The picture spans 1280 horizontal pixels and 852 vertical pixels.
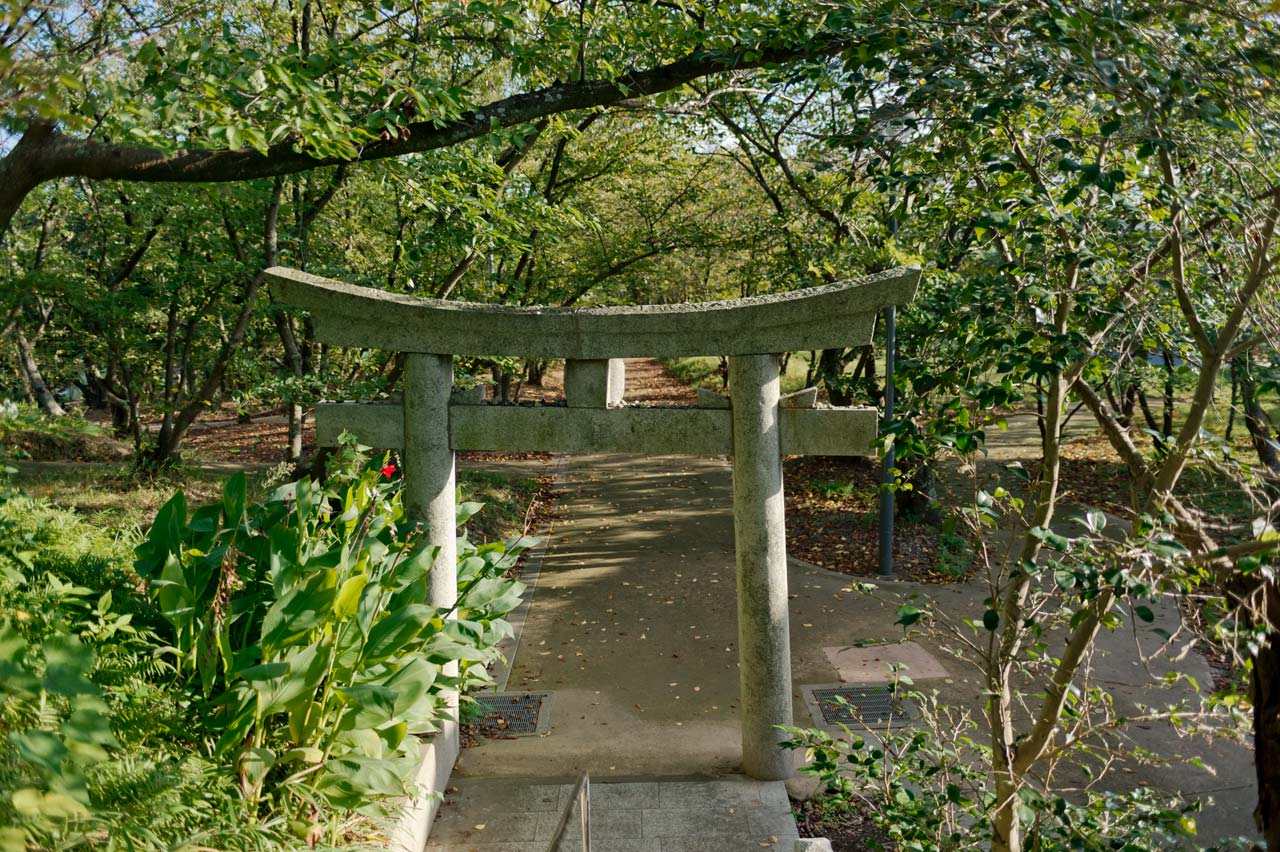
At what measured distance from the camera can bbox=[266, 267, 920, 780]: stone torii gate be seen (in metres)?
4.82

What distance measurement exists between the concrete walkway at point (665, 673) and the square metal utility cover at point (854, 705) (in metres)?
0.13

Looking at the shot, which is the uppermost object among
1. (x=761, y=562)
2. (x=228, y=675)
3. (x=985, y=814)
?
(x=761, y=562)

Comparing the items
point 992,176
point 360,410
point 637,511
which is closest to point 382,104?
point 360,410

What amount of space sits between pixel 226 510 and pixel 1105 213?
4.26 meters

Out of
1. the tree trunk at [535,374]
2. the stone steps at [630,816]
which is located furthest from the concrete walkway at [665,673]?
the tree trunk at [535,374]

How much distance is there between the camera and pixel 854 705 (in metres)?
6.21

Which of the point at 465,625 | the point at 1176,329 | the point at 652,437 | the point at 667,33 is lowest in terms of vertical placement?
the point at 465,625

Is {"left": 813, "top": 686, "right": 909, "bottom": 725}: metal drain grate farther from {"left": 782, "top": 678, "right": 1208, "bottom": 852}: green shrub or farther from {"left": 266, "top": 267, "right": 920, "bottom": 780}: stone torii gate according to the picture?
{"left": 782, "top": 678, "right": 1208, "bottom": 852}: green shrub

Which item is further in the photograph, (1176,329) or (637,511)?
(637,511)

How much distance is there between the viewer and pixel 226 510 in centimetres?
417

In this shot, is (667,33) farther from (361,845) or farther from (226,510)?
(361,845)

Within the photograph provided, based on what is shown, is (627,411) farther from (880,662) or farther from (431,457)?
(880,662)

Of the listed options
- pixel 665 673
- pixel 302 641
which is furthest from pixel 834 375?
pixel 302 641

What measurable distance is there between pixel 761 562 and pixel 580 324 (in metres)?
1.73
